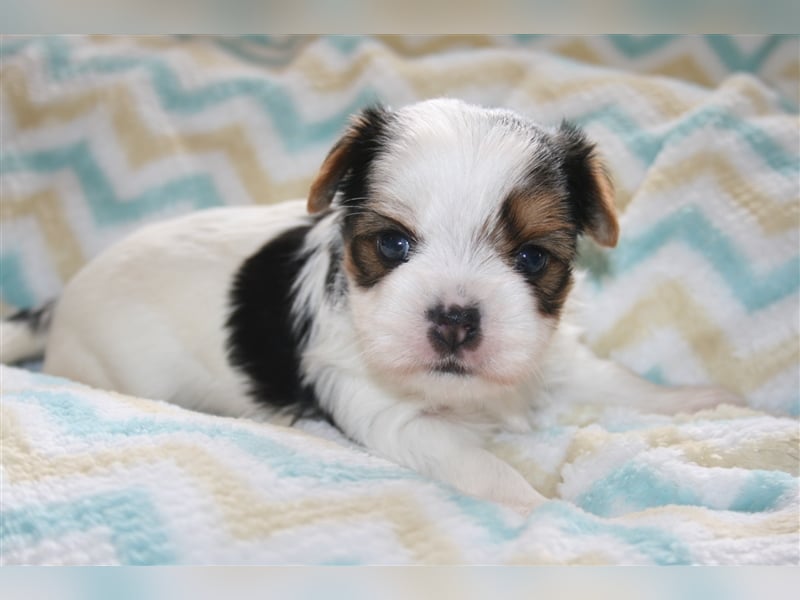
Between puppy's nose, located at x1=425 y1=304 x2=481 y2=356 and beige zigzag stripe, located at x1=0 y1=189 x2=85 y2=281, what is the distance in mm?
2594

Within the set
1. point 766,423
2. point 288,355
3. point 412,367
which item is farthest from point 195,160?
point 766,423

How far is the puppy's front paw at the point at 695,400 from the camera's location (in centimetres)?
314

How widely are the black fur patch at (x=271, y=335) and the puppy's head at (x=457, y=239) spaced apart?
1.44ft

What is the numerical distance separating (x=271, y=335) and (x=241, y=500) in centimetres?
97

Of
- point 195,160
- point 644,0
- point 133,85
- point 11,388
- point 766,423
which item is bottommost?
point 11,388

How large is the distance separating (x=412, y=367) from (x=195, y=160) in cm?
250

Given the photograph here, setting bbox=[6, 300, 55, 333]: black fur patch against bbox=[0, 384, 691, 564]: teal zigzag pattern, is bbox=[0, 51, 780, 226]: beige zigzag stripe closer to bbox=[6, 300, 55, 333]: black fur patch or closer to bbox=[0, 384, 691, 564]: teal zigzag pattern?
bbox=[6, 300, 55, 333]: black fur patch

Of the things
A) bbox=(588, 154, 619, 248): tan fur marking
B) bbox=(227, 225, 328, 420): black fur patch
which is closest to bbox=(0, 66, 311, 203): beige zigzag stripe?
bbox=(227, 225, 328, 420): black fur patch

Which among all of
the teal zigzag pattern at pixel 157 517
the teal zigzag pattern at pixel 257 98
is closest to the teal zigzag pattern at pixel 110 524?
the teal zigzag pattern at pixel 157 517

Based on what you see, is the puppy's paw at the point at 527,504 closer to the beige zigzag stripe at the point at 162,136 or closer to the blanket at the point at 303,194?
the blanket at the point at 303,194

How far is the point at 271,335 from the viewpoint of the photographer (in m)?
3.10

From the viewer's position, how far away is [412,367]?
2361mm

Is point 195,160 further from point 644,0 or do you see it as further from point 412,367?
point 644,0

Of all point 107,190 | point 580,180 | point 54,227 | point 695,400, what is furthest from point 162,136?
point 695,400
